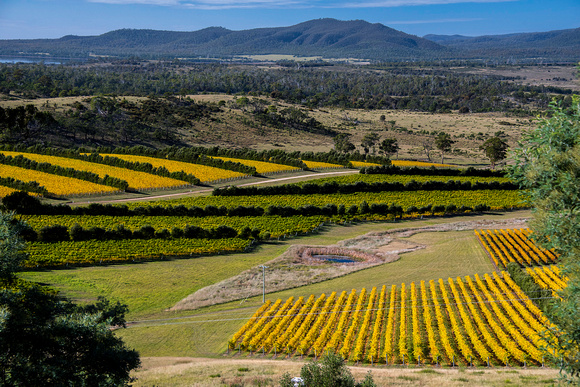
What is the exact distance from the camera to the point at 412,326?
3547 cm

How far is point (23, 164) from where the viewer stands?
82.3 meters

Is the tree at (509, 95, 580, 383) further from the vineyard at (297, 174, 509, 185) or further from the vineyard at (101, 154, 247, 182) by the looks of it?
the vineyard at (101, 154, 247, 182)

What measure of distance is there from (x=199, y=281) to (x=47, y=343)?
2926 centimetres

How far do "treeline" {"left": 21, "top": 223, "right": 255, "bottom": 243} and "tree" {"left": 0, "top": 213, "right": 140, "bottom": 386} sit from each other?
36776 mm

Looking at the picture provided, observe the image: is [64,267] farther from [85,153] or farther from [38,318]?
[85,153]

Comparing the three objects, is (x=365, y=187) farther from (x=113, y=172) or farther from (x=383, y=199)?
(x=113, y=172)

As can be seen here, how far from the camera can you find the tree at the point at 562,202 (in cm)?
1411

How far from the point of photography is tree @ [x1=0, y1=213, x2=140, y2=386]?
17.4 meters

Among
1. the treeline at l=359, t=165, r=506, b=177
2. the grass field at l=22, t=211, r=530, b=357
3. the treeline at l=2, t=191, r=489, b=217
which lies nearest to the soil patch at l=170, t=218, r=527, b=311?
the grass field at l=22, t=211, r=530, b=357

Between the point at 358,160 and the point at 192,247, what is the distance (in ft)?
175

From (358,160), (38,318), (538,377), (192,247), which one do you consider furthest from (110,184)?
(538,377)

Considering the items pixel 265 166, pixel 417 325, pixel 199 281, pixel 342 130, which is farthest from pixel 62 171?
pixel 342 130

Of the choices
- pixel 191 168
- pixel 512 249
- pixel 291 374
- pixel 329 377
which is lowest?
pixel 512 249

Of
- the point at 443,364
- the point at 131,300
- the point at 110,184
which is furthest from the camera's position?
the point at 110,184
